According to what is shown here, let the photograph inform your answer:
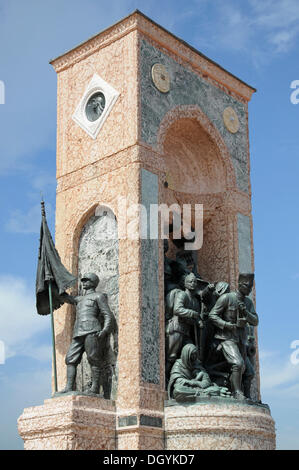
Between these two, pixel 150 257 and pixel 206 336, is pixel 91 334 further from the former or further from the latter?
pixel 206 336

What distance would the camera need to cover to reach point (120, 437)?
1318 centimetres

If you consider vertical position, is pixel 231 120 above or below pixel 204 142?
above

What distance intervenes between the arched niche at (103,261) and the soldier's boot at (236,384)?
79.0 inches

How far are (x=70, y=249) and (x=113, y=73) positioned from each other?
340cm

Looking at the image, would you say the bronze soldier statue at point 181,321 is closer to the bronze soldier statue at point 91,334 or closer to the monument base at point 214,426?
the monument base at point 214,426

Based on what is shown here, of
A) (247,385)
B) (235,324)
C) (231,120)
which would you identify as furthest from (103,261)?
(231,120)

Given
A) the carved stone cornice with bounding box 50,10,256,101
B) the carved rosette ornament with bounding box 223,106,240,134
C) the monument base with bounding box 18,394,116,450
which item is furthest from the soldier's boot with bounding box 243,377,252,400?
the carved stone cornice with bounding box 50,10,256,101

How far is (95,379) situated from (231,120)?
6.39 metres

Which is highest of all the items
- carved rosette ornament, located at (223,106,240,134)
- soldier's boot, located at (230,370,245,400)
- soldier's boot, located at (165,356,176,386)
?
carved rosette ornament, located at (223,106,240,134)

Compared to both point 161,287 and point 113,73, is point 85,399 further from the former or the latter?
point 113,73

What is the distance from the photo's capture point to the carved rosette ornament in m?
17.0

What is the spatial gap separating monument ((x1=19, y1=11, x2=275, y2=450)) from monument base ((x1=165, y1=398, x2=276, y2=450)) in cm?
2

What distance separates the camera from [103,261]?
14797 mm

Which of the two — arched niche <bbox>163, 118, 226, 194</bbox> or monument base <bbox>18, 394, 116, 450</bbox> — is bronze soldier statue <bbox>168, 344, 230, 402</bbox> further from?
arched niche <bbox>163, 118, 226, 194</bbox>
